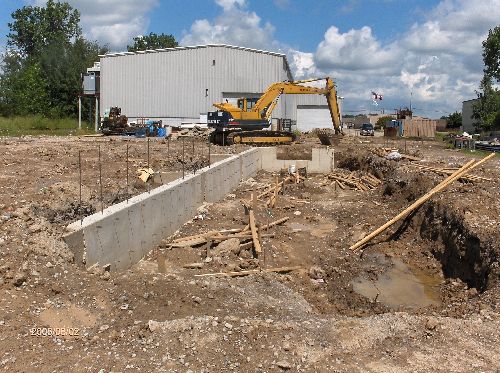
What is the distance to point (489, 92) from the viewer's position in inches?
2089

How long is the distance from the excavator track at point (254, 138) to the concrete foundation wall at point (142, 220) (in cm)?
792

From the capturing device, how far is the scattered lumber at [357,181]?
1806 cm

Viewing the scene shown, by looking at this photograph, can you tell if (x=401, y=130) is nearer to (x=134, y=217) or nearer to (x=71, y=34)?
(x=134, y=217)

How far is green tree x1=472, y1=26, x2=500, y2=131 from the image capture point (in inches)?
1998

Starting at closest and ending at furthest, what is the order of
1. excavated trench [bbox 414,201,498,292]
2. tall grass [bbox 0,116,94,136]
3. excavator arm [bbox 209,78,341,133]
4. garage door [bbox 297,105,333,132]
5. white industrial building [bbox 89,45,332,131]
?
excavated trench [bbox 414,201,498,292], excavator arm [bbox 209,78,341,133], tall grass [bbox 0,116,94,136], white industrial building [bbox 89,45,332,131], garage door [bbox 297,105,333,132]

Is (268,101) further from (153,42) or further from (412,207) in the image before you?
(153,42)

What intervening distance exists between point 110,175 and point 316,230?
19.1 ft

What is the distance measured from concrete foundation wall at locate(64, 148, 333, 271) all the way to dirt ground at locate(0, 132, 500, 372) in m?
0.30

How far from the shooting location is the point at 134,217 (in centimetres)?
899

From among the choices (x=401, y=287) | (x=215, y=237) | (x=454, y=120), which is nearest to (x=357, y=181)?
(x=401, y=287)

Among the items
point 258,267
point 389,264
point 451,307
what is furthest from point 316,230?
point 451,307

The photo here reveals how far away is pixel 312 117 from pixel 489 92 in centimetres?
1955

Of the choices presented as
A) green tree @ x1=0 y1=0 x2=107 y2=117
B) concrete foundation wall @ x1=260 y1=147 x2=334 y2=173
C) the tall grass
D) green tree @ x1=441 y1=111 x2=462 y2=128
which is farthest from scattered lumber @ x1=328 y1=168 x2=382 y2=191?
green tree @ x1=441 y1=111 x2=462 y2=128

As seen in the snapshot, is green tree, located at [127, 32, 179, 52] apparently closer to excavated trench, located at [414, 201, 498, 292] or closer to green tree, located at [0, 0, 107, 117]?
green tree, located at [0, 0, 107, 117]
